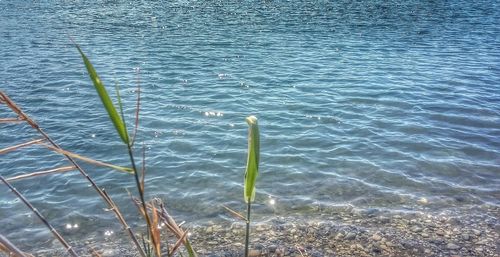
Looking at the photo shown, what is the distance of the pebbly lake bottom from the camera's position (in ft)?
23.9

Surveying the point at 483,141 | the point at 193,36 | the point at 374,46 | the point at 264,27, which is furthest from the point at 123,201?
the point at 264,27

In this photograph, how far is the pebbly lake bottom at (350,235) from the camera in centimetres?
730

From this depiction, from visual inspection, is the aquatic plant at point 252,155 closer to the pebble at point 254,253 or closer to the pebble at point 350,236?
the pebble at point 254,253

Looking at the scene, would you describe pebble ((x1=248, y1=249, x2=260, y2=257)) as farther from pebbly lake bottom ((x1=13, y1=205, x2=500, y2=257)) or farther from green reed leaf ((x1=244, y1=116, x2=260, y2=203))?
green reed leaf ((x1=244, y1=116, x2=260, y2=203))

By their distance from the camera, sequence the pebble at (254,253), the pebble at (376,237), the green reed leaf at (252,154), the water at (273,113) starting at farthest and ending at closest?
the water at (273,113), the pebble at (376,237), the pebble at (254,253), the green reed leaf at (252,154)

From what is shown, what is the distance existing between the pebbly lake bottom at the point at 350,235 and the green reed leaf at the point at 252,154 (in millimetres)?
5436

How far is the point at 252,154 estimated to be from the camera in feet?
6.38

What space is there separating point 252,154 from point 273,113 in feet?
39.5

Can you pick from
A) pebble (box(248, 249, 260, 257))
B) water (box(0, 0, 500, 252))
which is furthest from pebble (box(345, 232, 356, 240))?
pebble (box(248, 249, 260, 257))

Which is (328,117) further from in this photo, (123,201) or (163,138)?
(123,201)

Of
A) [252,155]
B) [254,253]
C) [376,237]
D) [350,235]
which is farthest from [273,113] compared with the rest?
[252,155]

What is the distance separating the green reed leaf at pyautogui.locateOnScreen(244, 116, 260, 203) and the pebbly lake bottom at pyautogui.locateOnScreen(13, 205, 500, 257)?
5.44 metres

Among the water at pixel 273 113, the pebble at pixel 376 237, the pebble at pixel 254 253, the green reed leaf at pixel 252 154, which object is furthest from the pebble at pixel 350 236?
the green reed leaf at pixel 252 154

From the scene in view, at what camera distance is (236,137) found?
12367mm
